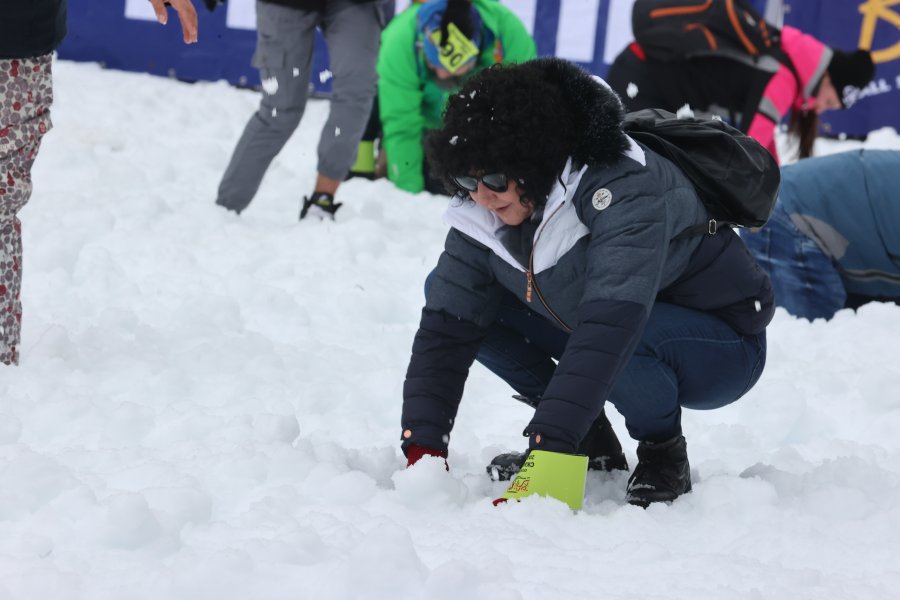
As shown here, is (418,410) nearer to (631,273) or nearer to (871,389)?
(631,273)

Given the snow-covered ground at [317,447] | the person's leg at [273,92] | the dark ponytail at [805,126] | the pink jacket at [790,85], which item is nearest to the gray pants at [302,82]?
the person's leg at [273,92]

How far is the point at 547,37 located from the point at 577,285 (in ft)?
18.0

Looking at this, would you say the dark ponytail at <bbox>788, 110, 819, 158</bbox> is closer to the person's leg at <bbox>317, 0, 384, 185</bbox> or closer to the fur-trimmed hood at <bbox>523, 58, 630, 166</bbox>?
the person's leg at <bbox>317, 0, 384, 185</bbox>

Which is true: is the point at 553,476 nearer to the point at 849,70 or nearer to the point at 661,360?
the point at 661,360

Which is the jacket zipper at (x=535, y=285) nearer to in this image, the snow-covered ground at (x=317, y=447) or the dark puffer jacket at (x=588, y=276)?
the dark puffer jacket at (x=588, y=276)

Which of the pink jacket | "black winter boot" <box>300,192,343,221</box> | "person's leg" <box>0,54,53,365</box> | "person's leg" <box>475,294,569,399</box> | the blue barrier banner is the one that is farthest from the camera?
the blue barrier banner

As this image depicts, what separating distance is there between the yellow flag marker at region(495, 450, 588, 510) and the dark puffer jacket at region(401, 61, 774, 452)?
0.08 ft

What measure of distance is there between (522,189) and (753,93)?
3.25 m

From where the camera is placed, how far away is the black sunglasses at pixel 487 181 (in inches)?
83.0

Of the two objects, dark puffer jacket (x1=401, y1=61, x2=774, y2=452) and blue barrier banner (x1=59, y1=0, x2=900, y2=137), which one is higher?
dark puffer jacket (x1=401, y1=61, x2=774, y2=452)

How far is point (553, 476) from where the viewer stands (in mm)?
2041

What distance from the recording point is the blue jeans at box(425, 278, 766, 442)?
7.52ft

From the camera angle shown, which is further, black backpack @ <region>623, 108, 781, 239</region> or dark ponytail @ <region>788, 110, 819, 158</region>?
dark ponytail @ <region>788, 110, 819, 158</region>

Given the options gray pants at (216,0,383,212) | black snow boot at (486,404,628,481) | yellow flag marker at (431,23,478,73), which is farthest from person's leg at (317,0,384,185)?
black snow boot at (486,404,628,481)
